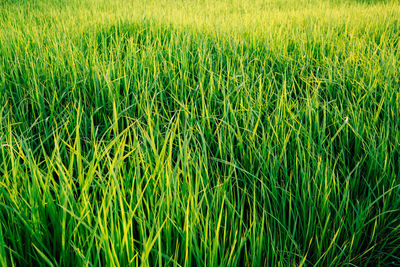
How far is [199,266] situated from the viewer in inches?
18.0

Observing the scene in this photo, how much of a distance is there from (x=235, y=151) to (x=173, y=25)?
4.97ft

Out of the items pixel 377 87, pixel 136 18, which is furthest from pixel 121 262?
pixel 136 18

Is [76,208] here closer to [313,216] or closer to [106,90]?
[313,216]

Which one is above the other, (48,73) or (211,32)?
(211,32)

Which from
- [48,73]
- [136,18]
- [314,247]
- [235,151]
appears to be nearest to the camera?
[314,247]

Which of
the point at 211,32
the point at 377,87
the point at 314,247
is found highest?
the point at 211,32

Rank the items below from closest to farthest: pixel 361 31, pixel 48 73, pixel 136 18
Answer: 1. pixel 48 73
2. pixel 361 31
3. pixel 136 18

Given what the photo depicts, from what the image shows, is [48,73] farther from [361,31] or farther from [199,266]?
[361,31]

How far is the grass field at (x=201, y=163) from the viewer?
0.49 meters

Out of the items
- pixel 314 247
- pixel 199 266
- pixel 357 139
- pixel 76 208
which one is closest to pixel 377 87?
pixel 357 139

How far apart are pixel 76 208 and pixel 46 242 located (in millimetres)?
78

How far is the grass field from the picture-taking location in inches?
19.3

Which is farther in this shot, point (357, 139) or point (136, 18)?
point (136, 18)

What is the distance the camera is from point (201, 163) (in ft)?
1.90
